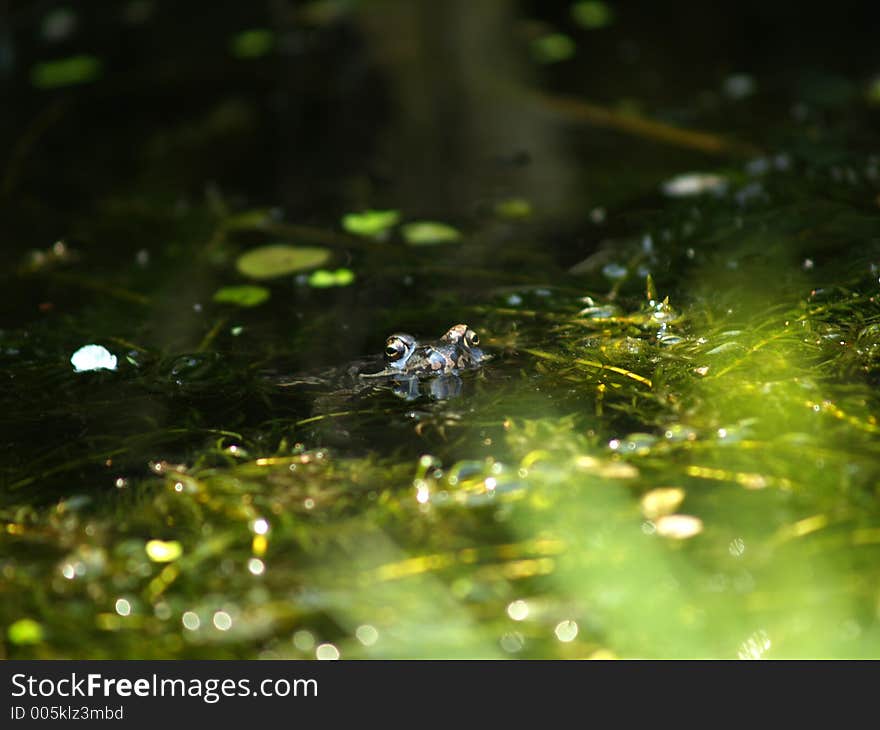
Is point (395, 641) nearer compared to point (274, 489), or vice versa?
point (395, 641)

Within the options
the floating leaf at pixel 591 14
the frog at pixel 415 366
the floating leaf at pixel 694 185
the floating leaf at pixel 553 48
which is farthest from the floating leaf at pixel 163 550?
the floating leaf at pixel 591 14

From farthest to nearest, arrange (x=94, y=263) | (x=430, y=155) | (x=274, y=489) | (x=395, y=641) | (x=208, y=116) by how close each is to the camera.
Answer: (x=208, y=116) → (x=430, y=155) → (x=94, y=263) → (x=274, y=489) → (x=395, y=641)

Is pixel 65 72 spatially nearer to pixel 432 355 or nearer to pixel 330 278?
pixel 330 278

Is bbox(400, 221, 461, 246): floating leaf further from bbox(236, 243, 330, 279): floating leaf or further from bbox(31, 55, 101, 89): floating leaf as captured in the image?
bbox(31, 55, 101, 89): floating leaf

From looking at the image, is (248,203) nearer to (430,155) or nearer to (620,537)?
(430,155)

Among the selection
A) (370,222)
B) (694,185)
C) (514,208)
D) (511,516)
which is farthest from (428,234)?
(511,516)

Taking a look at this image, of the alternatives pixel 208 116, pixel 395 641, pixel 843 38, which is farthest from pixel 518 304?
pixel 843 38

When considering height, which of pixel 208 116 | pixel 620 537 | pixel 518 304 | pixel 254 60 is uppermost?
pixel 254 60
